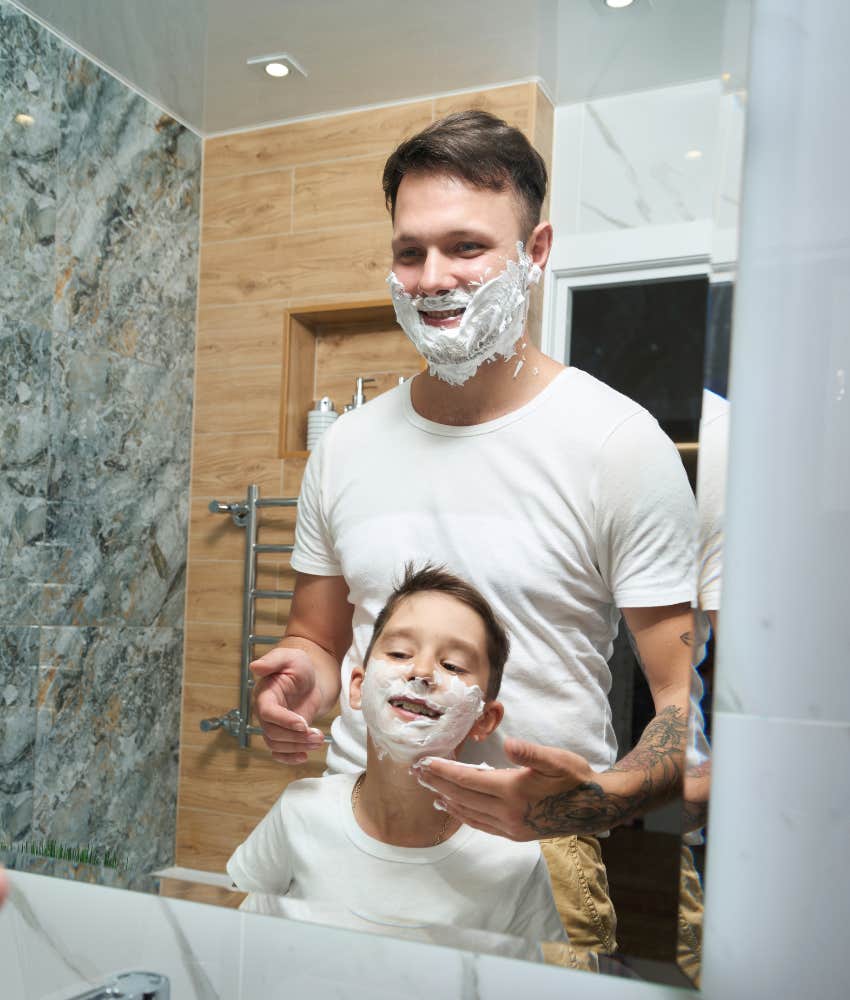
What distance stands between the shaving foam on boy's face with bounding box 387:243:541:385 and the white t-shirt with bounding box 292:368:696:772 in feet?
0.17

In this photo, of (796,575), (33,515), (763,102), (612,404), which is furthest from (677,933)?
(33,515)

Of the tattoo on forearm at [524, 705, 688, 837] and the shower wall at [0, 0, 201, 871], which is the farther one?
the shower wall at [0, 0, 201, 871]

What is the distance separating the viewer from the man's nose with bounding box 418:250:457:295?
2.50 feet

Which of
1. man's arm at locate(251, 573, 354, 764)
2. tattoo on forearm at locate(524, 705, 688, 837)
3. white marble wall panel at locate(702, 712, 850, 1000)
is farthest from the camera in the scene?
man's arm at locate(251, 573, 354, 764)

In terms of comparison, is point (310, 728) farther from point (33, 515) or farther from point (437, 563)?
point (33, 515)

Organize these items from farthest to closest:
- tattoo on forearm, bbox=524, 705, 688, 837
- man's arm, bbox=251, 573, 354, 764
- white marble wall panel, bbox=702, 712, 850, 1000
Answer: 1. man's arm, bbox=251, 573, 354, 764
2. tattoo on forearm, bbox=524, 705, 688, 837
3. white marble wall panel, bbox=702, 712, 850, 1000

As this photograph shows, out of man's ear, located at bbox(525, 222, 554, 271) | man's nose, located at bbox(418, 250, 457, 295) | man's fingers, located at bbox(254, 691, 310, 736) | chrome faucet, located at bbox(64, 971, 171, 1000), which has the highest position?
man's ear, located at bbox(525, 222, 554, 271)

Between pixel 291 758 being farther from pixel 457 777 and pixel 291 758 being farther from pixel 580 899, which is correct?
pixel 580 899

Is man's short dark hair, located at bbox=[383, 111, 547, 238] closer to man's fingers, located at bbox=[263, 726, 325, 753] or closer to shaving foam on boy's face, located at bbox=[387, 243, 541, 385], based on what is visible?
shaving foam on boy's face, located at bbox=[387, 243, 541, 385]

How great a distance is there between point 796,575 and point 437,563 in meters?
0.29

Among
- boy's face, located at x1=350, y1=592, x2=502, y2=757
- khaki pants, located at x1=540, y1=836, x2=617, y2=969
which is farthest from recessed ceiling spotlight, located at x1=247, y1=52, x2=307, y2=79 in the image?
khaki pants, located at x1=540, y1=836, x2=617, y2=969

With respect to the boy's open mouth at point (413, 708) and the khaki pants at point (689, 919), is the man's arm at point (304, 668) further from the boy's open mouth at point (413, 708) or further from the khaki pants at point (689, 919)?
the khaki pants at point (689, 919)

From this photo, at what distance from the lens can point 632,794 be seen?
69 cm

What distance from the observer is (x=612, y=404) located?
729mm
